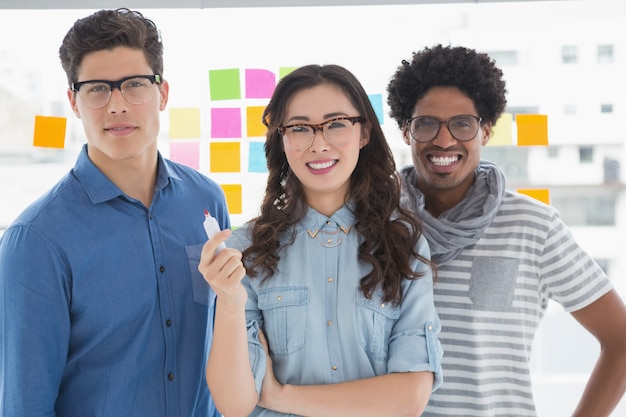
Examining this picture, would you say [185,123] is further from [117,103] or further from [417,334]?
[417,334]

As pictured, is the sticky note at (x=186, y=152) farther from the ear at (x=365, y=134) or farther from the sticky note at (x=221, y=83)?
the ear at (x=365, y=134)

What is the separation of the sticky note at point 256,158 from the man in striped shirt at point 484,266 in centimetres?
123

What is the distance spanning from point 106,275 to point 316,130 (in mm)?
599

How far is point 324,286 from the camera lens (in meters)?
1.46

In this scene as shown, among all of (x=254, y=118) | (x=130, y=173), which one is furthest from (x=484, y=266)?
(x=254, y=118)

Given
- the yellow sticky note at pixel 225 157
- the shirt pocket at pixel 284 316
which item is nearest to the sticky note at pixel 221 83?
the yellow sticky note at pixel 225 157

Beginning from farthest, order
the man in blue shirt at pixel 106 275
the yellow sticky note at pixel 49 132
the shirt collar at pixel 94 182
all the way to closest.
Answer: the yellow sticky note at pixel 49 132
the shirt collar at pixel 94 182
the man in blue shirt at pixel 106 275

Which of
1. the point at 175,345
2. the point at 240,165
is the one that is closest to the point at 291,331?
the point at 175,345

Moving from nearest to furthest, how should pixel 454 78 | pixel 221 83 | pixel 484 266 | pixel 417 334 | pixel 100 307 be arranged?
pixel 417 334
pixel 100 307
pixel 484 266
pixel 454 78
pixel 221 83

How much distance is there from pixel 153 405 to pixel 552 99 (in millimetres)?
2384

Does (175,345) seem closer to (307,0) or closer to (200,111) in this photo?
(200,111)

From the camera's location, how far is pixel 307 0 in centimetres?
282

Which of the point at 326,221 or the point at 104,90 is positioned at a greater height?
the point at 104,90

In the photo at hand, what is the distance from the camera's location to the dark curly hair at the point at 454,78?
5.67 feet
